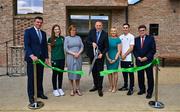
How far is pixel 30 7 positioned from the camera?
16.6 m

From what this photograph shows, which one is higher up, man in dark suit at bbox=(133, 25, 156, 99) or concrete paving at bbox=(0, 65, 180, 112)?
man in dark suit at bbox=(133, 25, 156, 99)

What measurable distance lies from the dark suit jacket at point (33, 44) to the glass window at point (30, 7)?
8.50m

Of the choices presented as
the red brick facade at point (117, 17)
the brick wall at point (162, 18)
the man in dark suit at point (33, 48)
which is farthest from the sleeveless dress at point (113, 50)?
the brick wall at point (162, 18)

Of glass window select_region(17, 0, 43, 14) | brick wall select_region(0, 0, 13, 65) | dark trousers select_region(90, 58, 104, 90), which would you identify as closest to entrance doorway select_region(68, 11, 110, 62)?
glass window select_region(17, 0, 43, 14)

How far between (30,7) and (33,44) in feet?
29.3

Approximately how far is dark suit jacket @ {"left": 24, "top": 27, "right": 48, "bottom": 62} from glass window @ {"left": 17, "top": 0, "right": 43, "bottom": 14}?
8.50m

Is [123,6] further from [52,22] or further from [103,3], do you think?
[52,22]

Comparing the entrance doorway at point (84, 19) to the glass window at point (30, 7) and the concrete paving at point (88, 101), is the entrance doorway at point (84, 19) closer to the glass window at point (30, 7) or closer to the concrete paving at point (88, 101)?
the glass window at point (30, 7)

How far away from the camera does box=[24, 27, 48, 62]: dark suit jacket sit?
26.0 ft

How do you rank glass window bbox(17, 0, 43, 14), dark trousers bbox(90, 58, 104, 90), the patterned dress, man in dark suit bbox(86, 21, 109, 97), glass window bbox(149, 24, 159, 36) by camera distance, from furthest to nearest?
glass window bbox(149, 24, 159, 36) → glass window bbox(17, 0, 43, 14) → dark trousers bbox(90, 58, 104, 90) → man in dark suit bbox(86, 21, 109, 97) → the patterned dress

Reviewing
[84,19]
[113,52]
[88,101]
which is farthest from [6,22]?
[88,101]

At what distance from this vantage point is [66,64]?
9.05 m

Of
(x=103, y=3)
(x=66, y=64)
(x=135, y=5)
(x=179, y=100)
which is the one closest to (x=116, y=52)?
(x=66, y=64)

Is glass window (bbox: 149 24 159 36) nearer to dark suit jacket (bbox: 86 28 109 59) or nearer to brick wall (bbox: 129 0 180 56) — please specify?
brick wall (bbox: 129 0 180 56)
